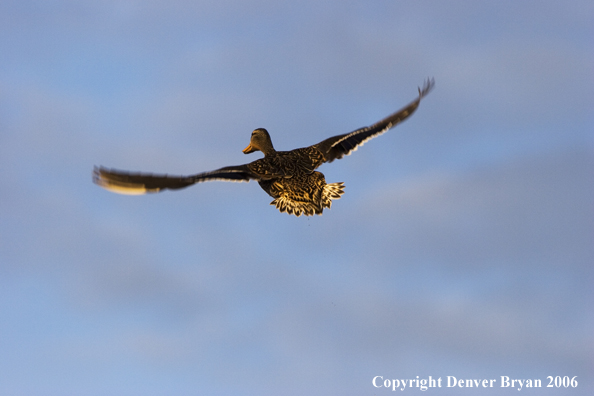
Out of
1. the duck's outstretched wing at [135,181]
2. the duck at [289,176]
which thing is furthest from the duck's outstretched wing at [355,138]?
the duck's outstretched wing at [135,181]

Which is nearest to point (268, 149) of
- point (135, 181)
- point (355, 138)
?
point (355, 138)

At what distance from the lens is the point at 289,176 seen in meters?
18.5

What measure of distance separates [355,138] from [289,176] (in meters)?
2.81

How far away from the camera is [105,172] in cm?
1688

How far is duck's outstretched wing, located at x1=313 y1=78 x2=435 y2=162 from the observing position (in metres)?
20.0

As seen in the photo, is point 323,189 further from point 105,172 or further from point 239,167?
point 105,172

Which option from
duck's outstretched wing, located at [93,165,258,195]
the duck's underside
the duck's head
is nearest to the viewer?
duck's outstretched wing, located at [93,165,258,195]

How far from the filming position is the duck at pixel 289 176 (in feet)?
55.2

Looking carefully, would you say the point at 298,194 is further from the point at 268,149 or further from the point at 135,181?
the point at 135,181

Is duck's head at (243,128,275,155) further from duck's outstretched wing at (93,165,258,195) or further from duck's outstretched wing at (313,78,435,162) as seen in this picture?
duck's outstretched wing at (93,165,258,195)

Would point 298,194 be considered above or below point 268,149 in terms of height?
below

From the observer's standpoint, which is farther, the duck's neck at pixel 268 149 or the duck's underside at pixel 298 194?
the duck's neck at pixel 268 149

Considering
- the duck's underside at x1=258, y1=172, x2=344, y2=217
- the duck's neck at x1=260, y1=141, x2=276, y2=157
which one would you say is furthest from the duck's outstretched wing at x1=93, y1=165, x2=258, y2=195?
the duck's neck at x1=260, y1=141, x2=276, y2=157

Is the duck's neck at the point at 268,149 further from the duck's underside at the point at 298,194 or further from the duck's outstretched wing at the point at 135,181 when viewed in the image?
the duck's outstretched wing at the point at 135,181
